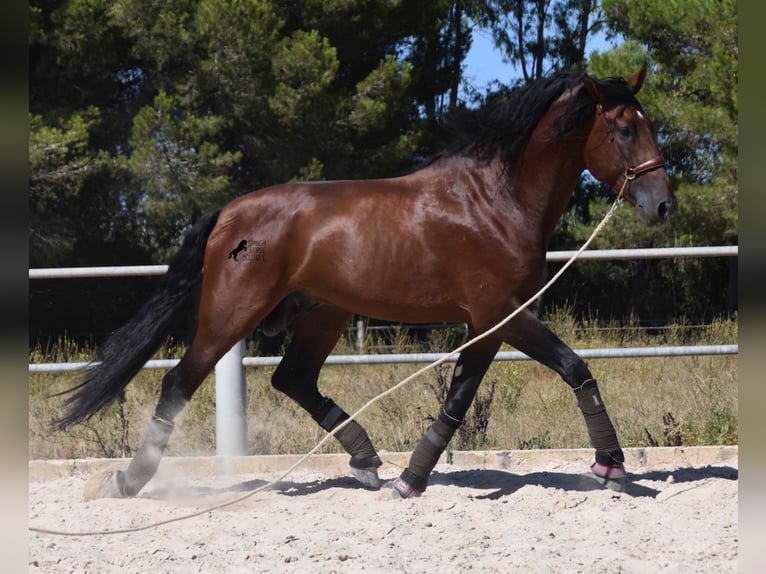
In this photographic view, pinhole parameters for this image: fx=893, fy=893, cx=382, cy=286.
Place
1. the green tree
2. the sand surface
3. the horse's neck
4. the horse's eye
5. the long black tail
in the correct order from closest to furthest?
the sand surface < the horse's eye < the horse's neck < the long black tail < the green tree

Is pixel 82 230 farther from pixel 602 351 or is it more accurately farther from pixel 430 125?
pixel 602 351

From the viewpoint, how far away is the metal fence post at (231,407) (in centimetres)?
548

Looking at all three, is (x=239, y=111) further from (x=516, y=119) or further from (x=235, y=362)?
(x=516, y=119)

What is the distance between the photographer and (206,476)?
531 cm

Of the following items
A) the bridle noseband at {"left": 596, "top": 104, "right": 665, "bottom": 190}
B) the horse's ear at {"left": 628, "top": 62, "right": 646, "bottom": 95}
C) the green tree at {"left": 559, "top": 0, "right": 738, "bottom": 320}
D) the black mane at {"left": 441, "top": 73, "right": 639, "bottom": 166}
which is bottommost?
the bridle noseband at {"left": 596, "top": 104, "right": 665, "bottom": 190}

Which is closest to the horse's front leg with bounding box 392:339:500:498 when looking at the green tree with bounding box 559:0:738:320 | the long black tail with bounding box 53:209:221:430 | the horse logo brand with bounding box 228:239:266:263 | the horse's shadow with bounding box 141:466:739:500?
the horse's shadow with bounding box 141:466:739:500

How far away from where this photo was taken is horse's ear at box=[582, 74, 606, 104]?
4.12m

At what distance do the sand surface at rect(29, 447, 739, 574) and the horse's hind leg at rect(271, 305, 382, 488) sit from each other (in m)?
0.19

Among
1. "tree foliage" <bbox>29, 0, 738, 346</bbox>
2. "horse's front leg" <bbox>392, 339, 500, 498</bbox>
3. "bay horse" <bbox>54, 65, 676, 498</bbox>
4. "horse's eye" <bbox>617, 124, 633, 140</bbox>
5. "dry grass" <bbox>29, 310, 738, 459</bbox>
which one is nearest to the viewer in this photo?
"horse's eye" <bbox>617, 124, 633, 140</bbox>

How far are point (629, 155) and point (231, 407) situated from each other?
2.81 metres

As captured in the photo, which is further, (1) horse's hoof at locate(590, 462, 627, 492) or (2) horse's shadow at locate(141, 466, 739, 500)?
(2) horse's shadow at locate(141, 466, 739, 500)

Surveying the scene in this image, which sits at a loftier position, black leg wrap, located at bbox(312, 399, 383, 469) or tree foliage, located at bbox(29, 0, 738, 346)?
tree foliage, located at bbox(29, 0, 738, 346)

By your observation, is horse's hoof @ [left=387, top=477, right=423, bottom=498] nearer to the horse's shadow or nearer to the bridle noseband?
the horse's shadow

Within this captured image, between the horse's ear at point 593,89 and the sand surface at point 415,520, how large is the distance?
1.89 m
